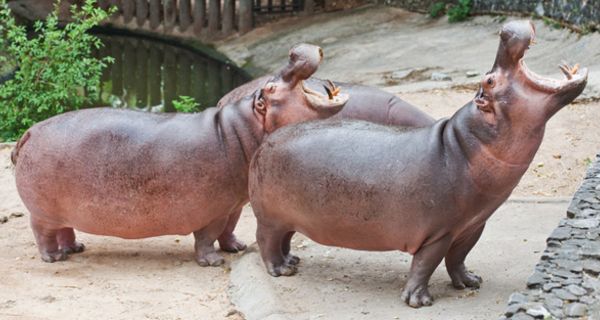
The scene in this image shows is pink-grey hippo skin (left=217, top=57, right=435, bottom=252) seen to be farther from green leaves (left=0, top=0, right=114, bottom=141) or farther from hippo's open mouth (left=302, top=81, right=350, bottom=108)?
green leaves (left=0, top=0, right=114, bottom=141)

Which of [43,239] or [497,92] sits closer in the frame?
[497,92]

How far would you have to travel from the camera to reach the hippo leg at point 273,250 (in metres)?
5.71

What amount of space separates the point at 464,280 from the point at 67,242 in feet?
8.82

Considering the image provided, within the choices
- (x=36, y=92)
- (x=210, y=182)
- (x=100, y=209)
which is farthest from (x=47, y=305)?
(x=36, y=92)

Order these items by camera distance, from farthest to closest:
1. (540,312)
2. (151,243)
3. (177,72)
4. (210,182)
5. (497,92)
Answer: (177,72) → (151,243) → (210,182) → (497,92) → (540,312)

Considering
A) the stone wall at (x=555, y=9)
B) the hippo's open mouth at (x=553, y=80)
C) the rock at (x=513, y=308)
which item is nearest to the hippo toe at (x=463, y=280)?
the hippo's open mouth at (x=553, y=80)

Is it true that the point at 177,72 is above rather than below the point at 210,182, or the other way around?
below

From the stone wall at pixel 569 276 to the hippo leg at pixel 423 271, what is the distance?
628 millimetres

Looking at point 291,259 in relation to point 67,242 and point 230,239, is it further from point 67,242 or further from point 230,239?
point 67,242

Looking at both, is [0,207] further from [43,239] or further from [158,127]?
[158,127]

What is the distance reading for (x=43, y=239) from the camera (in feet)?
21.1

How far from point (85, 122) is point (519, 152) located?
2.72 m

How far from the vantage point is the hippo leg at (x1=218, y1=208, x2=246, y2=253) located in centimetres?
648

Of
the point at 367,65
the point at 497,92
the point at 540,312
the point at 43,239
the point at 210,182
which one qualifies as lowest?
the point at 367,65
